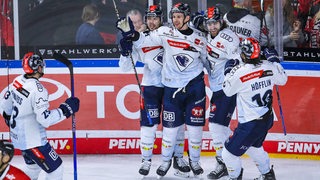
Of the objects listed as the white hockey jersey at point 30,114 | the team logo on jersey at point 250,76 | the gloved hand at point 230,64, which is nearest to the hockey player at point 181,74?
the gloved hand at point 230,64

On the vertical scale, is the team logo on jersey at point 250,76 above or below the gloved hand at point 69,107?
above

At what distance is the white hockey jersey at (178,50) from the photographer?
9250 mm

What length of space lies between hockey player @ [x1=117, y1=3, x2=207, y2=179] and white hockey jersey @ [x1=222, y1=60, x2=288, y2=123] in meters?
0.72

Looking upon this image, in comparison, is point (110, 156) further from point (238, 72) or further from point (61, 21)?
point (238, 72)

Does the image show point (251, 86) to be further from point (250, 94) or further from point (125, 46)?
point (125, 46)

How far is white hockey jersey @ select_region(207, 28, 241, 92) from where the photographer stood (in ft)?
30.4

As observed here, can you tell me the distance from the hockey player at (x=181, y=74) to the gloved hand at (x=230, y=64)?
0.36 metres

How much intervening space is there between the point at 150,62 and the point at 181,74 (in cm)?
33

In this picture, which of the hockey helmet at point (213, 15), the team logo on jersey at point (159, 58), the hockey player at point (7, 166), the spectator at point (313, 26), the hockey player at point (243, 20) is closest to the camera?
the hockey player at point (7, 166)

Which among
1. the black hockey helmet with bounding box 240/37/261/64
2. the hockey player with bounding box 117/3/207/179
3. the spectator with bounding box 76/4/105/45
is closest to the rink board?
the spectator with bounding box 76/4/105/45

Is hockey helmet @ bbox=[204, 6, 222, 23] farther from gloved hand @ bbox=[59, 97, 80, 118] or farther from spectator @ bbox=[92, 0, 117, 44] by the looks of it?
gloved hand @ bbox=[59, 97, 80, 118]

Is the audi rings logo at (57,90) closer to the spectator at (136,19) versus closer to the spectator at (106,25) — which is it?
the spectator at (106,25)

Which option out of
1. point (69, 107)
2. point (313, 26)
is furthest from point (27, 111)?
point (313, 26)

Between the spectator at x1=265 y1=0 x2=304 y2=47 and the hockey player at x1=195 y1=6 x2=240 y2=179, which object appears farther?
the spectator at x1=265 y1=0 x2=304 y2=47
